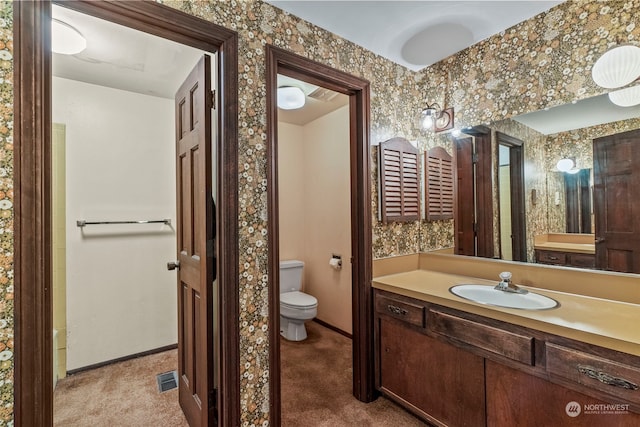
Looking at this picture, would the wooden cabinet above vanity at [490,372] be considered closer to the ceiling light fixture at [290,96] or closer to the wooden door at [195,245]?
the wooden door at [195,245]

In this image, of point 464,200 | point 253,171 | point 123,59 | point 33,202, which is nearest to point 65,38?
point 123,59

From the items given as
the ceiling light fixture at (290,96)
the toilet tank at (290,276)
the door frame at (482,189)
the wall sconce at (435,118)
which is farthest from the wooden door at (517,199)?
the toilet tank at (290,276)

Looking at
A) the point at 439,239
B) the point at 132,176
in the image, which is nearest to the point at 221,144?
the point at 132,176

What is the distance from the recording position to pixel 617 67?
1.49 meters

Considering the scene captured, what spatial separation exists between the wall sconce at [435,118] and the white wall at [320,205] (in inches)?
33.3

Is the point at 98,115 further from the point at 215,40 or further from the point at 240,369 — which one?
the point at 240,369

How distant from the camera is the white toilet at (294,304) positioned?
2.74 meters

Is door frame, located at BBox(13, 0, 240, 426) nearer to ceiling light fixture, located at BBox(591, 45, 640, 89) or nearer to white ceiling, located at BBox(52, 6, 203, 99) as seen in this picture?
white ceiling, located at BBox(52, 6, 203, 99)

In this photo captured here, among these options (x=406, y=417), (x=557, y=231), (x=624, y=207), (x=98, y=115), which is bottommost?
(x=406, y=417)

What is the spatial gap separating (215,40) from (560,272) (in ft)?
7.25

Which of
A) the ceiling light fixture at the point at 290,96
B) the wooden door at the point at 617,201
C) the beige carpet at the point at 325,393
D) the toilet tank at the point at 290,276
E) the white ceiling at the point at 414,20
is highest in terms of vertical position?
the white ceiling at the point at 414,20

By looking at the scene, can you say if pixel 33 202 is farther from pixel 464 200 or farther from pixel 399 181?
pixel 464 200

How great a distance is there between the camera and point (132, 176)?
255 cm

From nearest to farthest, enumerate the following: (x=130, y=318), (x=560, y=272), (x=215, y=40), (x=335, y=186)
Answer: (x=215, y=40) → (x=560, y=272) → (x=130, y=318) → (x=335, y=186)
